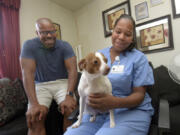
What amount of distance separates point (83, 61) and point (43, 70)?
75 cm

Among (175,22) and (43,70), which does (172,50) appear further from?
(43,70)

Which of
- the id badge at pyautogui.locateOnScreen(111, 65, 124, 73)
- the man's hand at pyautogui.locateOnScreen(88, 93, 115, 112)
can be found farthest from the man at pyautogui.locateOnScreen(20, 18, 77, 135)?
the id badge at pyautogui.locateOnScreen(111, 65, 124, 73)

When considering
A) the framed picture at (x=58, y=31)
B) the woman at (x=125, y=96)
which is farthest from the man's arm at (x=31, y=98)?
the framed picture at (x=58, y=31)

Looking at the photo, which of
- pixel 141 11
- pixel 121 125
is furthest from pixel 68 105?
pixel 141 11

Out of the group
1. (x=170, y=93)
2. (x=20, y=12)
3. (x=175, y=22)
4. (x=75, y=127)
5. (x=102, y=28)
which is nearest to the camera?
(x=75, y=127)

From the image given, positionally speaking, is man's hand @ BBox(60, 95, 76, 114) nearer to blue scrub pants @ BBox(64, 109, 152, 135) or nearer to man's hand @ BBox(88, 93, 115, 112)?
blue scrub pants @ BBox(64, 109, 152, 135)

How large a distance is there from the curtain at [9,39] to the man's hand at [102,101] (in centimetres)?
156

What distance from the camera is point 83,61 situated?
2.86 feet

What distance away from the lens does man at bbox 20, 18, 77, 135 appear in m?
1.31

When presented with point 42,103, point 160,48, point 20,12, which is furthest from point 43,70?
point 160,48

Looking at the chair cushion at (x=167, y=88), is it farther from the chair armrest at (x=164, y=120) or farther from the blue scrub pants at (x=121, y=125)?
the blue scrub pants at (x=121, y=125)

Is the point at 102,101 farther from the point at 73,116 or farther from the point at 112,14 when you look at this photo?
the point at 112,14

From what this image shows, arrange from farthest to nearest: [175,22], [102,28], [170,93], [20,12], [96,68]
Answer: [102,28]
[20,12]
[175,22]
[170,93]
[96,68]

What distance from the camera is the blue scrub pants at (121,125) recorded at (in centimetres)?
82
